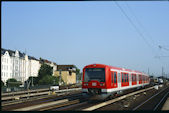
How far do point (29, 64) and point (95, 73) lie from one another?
7988 cm

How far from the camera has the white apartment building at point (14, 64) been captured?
7905 centimetres

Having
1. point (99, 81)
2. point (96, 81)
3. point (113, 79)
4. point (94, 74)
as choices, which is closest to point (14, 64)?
point (113, 79)

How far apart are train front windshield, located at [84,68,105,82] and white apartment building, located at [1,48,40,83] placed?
196ft

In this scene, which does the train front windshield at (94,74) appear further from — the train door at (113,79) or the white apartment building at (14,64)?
the white apartment building at (14,64)

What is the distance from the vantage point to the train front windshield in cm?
1908

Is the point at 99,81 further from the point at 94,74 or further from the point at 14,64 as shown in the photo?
the point at 14,64

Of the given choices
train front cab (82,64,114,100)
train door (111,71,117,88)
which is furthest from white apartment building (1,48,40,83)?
train front cab (82,64,114,100)

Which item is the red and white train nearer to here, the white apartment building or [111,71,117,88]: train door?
[111,71,117,88]: train door

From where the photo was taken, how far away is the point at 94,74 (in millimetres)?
19453

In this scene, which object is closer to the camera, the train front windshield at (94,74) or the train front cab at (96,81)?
the train front cab at (96,81)

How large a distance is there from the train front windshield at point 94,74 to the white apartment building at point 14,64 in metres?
59.8

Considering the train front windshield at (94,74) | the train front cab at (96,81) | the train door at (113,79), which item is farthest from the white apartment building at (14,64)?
the train front cab at (96,81)

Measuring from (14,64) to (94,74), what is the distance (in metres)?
73.2

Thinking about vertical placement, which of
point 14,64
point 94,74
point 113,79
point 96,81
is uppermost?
point 14,64
